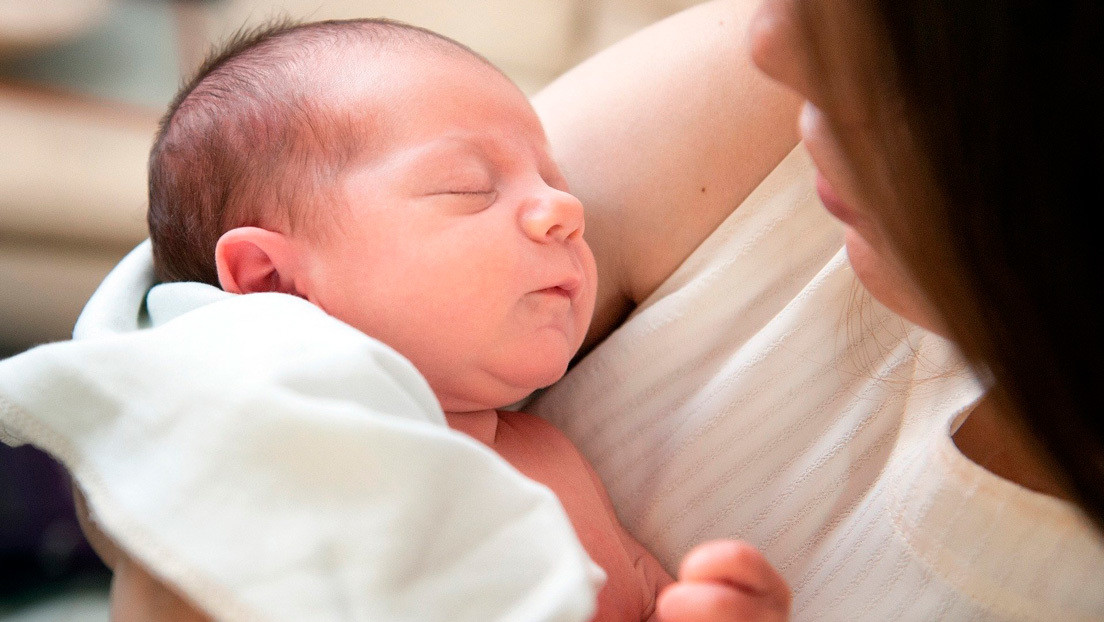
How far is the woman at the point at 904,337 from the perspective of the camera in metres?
0.44

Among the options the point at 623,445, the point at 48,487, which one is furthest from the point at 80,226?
the point at 623,445

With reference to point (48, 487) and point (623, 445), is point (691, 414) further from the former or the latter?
point (48, 487)

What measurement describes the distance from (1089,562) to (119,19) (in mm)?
1575

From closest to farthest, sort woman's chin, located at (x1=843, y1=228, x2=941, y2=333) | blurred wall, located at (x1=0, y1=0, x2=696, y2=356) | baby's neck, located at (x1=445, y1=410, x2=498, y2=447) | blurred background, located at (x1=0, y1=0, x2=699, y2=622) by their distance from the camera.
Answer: woman's chin, located at (x1=843, y1=228, x2=941, y2=333), baby's neck, located at (x1=445, y1=410, x2=498, y2=447), blurred background, located at (x1=0, y1=0, x2=699, y2=622), blurred wall, located at (x1=0, y1=0, x2=696, y2=356)

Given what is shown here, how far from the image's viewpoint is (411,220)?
673mm

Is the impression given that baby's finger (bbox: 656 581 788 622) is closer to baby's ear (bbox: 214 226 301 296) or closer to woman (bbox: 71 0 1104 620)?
woman (bbox: 71 0 1104 620)

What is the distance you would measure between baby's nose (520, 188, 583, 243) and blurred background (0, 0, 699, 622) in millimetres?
653

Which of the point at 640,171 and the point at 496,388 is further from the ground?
the point at 640,171

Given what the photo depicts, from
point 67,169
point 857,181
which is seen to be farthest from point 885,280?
point 67,169

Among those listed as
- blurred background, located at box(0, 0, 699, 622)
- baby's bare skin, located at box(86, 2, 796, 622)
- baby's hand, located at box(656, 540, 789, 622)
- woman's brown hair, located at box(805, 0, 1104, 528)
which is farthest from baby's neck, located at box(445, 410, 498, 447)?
blurred background, located at box(0, 0, 699, 622)

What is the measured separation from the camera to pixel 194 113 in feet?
2.55

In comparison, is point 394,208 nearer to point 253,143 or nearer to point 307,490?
point 253,143

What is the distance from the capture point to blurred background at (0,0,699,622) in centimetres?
98

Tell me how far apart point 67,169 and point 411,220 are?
2.49 feet
